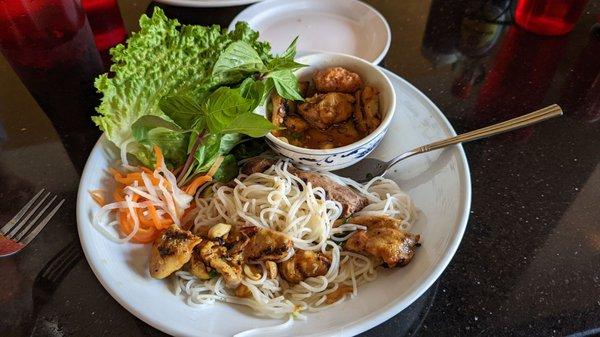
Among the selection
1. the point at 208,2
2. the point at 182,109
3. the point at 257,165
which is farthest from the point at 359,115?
the point at 208,2

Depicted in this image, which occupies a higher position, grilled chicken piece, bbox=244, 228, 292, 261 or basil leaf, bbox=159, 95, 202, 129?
basil leaf, bbox=159, 95, 202, 129

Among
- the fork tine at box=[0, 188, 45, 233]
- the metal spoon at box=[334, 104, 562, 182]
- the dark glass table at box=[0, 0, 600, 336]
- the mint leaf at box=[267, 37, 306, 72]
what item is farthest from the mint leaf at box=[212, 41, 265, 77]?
the fork tine at box=[0, 188, 45, 233]

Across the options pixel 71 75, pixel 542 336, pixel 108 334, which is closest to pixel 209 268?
pixel 108 334

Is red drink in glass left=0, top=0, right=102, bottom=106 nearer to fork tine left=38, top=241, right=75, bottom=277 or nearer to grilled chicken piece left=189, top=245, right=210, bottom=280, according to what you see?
fork tine left=38, top=241, right=75, bottom=277

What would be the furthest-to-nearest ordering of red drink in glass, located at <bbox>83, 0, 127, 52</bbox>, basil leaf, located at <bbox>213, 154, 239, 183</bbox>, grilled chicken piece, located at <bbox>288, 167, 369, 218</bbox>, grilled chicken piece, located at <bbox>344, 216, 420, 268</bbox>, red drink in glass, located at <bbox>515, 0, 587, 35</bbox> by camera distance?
red drink in glass, located at <bbox>515, 0, 587, 35</bbox> → red drink in glass, located at <bbox>83, 0, 127, 52</bbox> → basil leaf, located at <bbox>213, 154, 239, 183</bbox> → grilled chicken piece, located at <bbox>288, 167, 369, 218</bbox> → grilled chicken piece, located at <bbox>344, 216, 420, 268</bbox>

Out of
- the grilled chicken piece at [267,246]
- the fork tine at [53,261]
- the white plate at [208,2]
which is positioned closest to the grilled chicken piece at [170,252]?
the grilled chicken piece at [267,246]

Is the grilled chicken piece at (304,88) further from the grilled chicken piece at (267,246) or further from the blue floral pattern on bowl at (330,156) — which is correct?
the grilled chicken piece at (267,246)
